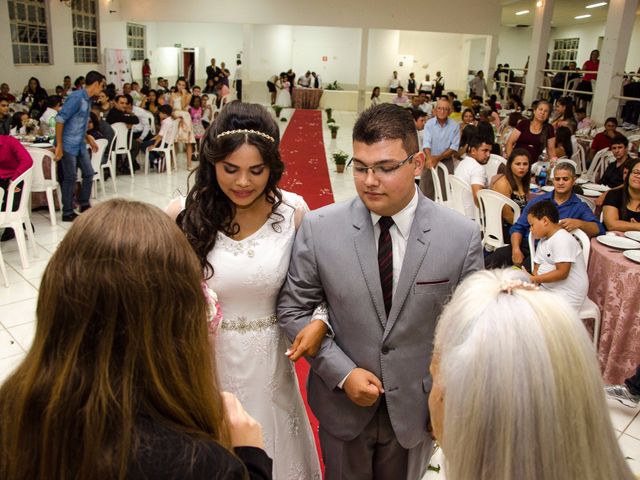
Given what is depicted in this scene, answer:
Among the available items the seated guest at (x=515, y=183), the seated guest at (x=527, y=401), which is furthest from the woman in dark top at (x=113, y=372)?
the seated guest at (x=515, y=183)

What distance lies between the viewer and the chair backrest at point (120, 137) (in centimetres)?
798

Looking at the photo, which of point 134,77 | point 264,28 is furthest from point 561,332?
point 264,28

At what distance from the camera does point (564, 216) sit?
4.07 m

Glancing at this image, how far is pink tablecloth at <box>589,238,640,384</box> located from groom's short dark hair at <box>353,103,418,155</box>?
7.90ft

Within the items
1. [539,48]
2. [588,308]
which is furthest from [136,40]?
[588,308]

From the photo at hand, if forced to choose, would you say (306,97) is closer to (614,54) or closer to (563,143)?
(614,54)

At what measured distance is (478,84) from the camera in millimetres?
17062

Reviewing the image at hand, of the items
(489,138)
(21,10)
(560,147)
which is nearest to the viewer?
(489,138)

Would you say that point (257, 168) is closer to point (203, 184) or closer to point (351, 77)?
point (203, 184)

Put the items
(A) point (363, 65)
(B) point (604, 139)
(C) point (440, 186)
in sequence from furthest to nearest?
1. (A) point (363, 65)
2. (B) point (604, 139)
3. (C) point (440, 186)

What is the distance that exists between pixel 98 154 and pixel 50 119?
1031 millimetres

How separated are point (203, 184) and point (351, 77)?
79.1 feet

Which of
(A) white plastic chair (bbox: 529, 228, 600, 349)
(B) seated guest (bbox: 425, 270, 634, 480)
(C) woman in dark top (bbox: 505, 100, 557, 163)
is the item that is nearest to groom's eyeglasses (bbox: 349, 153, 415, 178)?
(B) seated guest (bbox: 425, 270, 634, 480)

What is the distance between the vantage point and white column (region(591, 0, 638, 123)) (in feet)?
30.7
